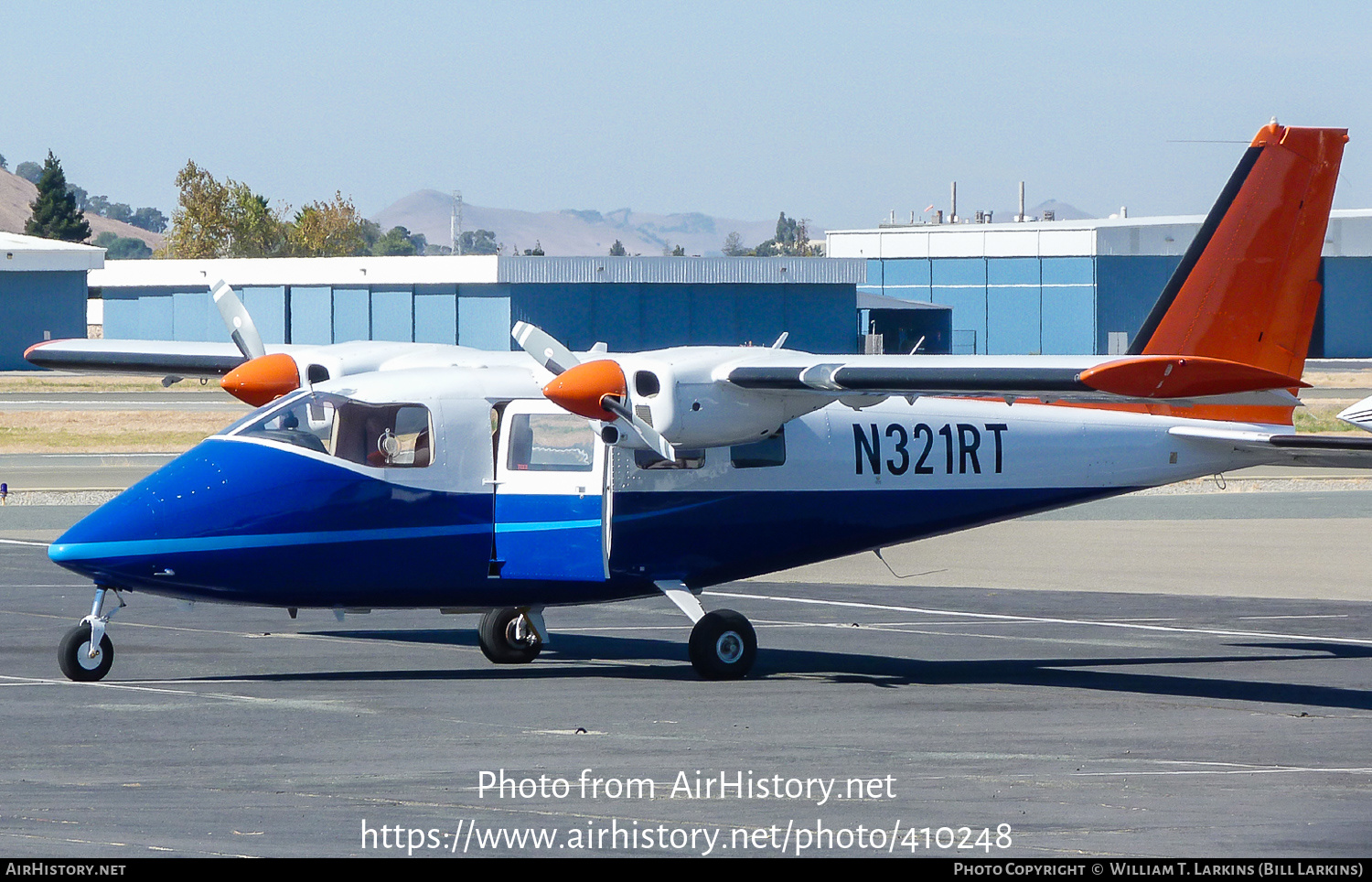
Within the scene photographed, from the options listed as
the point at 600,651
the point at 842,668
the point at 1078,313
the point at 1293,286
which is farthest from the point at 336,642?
the point at 1078,313

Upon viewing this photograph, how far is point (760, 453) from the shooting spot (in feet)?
57.7

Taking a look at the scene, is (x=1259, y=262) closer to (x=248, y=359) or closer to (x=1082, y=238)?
(x=248, y=359)

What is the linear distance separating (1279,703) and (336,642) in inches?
401

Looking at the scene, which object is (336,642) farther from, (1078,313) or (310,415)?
(1078,313)

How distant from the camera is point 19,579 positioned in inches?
968

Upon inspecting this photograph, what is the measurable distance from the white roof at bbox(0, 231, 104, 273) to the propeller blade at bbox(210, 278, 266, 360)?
77.0m

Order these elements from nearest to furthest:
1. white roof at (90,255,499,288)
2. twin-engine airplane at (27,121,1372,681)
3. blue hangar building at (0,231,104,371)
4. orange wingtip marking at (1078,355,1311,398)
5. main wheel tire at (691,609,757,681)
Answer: orange wingtip marking at (1078,355,1311,398), twin-engine airplane at (27,121,1372,681), main wheel tire at (691,609,757,681), white roof at (90,255,499,288), blue hangar building at (0,231,104,371)

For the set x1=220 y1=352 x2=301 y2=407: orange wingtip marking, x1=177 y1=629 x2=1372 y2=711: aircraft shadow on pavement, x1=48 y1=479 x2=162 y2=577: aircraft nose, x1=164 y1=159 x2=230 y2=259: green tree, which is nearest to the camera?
x1=48 y1=479 x2=162 y2=577: aircraft nose

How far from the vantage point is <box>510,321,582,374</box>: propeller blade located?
16.5m

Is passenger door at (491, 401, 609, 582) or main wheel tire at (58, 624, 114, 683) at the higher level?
passenger door at (491, 401, 609, 582)

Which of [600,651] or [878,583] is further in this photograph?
[878,583]

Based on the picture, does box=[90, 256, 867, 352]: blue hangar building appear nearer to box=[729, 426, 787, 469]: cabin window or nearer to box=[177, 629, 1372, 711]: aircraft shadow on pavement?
box=[177, 629, 1372, 711]: aircraft shadow on pavement

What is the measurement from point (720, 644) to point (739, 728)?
2.67 metres

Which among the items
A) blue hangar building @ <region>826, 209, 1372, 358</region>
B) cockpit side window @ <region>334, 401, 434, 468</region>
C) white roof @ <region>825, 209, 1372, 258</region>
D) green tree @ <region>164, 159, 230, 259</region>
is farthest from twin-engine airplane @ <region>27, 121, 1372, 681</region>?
green tree @ <region>164, 159, 230, 259</region>
